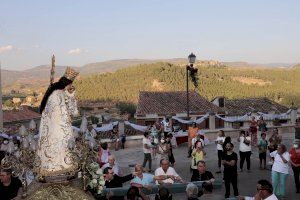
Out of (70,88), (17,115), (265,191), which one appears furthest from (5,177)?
(17,115)

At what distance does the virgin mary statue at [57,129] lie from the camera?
5270 millimetres

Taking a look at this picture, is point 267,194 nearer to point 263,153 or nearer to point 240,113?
point 263,153

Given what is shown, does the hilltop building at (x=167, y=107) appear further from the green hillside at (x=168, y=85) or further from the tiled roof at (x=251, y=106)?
the green hillside at (x=168, y=85)

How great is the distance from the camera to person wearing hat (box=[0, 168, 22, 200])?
21.3 feet

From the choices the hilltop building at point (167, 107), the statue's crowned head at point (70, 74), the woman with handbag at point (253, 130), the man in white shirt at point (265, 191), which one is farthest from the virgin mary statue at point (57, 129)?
the hilltop building at point (167, 107)

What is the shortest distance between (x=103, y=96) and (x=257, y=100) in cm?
5178

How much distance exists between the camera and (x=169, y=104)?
169ft

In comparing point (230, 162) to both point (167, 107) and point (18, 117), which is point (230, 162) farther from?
point (18, 117)

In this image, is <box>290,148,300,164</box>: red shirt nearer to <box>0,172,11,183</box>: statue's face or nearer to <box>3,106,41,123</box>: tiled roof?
<box>0,172,11,183</box>: statue's face

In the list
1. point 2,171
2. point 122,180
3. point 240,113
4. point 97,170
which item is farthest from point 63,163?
point 240,113

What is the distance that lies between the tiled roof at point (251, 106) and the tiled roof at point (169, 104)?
3330 millimetres

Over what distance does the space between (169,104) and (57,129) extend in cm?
4636

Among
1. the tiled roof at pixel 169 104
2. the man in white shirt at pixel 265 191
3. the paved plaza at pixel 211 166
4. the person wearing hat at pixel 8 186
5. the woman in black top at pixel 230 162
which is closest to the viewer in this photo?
the person wearing hat at pixel 8 186

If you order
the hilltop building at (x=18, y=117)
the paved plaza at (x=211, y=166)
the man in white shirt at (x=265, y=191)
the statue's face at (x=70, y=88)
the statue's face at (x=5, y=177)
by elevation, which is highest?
the statue's face at (x=70, y=88)
